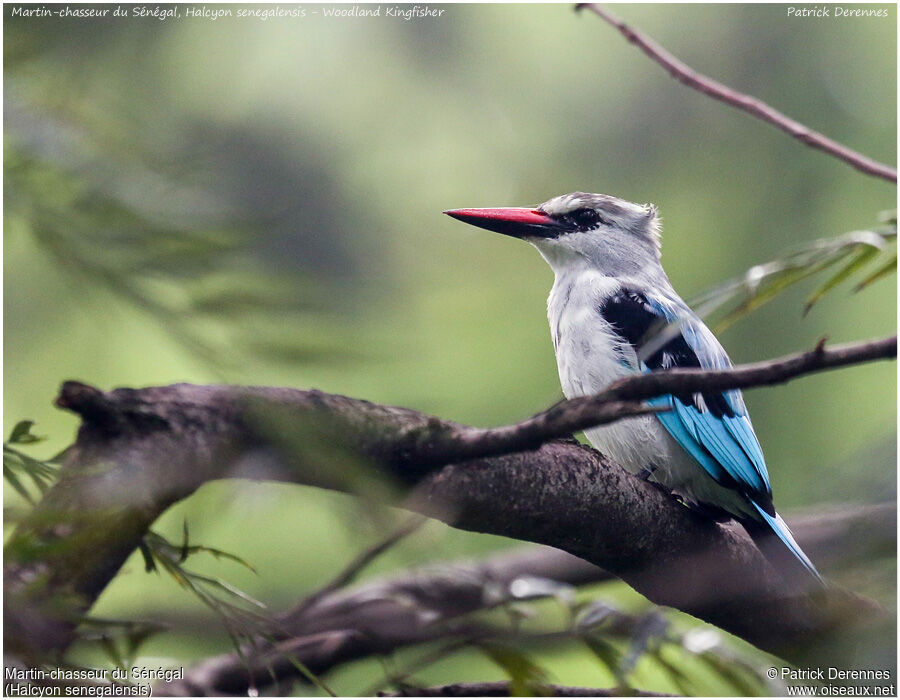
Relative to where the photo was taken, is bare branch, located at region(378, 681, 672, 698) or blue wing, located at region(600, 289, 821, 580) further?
blue wing, located at region(600, 289, 821, 580)

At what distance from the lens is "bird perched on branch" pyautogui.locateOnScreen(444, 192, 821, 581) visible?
2229 mm

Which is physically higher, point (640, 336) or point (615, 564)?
point (640, 336)

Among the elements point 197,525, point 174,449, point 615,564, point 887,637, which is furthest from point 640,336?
point 197,525

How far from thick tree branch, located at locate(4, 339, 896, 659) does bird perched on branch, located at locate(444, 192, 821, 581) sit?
0.26 m

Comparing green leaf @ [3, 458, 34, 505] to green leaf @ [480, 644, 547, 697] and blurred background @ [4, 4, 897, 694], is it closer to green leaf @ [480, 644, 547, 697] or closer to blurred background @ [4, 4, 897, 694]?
blurred background @ [4, 4, 897, 694]

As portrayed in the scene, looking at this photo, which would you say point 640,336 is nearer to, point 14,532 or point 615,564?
point 615,564

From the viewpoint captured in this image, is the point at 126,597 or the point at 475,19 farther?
the point at 475,19

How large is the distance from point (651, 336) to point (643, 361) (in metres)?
0.07

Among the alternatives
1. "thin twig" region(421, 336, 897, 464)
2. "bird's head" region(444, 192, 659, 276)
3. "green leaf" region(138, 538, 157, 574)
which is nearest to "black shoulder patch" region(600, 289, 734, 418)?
"bird's head" region(444, 192, 659, 276)

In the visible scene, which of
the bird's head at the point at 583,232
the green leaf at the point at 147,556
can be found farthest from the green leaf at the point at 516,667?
the bird's head at the point at 583,232

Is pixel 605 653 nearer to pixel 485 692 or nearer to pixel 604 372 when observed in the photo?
pixel 485 692

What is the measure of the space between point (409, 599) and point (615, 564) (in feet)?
2.55

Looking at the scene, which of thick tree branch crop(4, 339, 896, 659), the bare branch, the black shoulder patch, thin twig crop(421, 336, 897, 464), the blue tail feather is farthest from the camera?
the black shoulder patch

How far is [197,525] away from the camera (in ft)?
2.73
